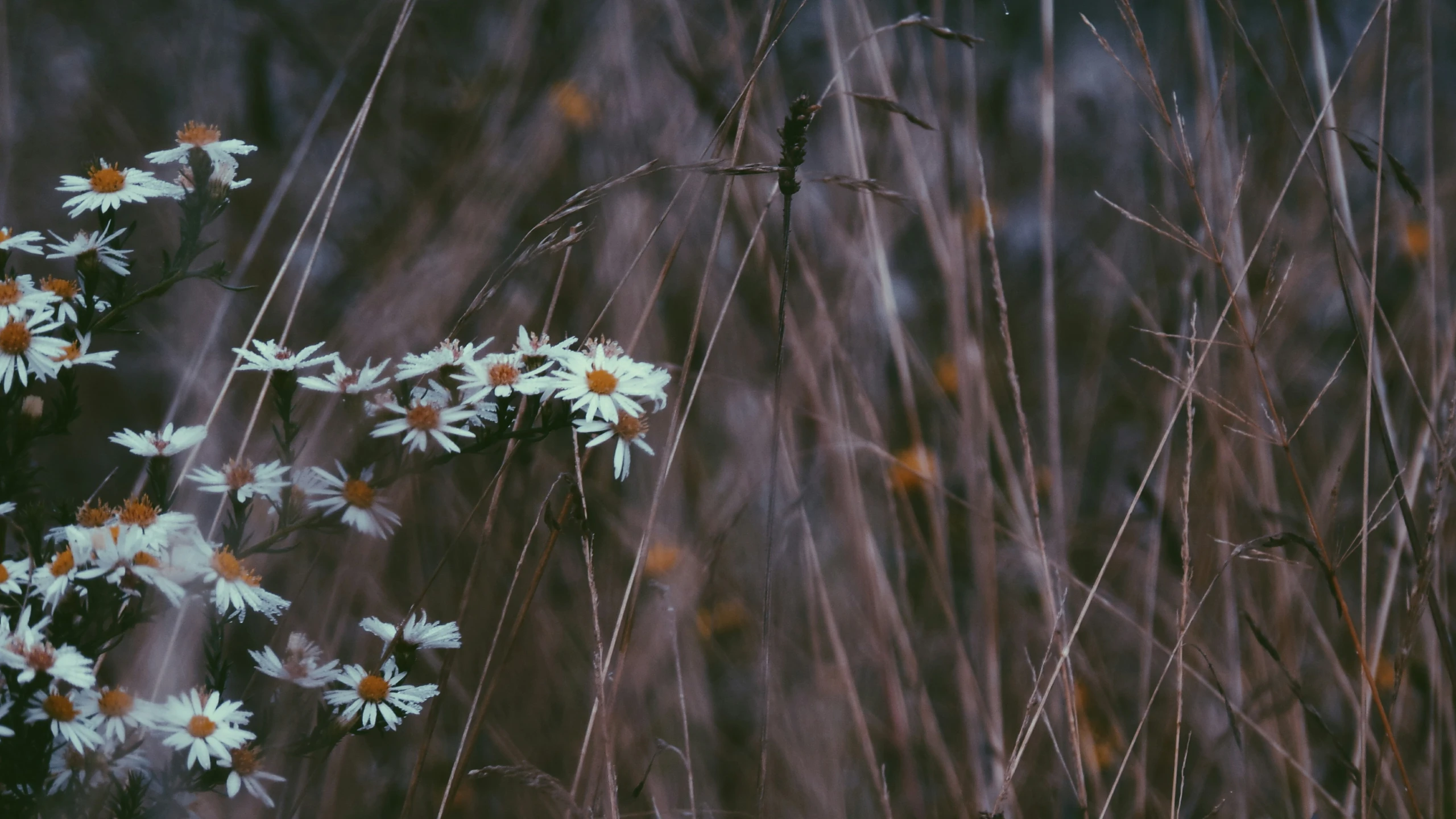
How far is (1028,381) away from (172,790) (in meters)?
1.39

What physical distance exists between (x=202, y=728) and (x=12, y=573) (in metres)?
0.12

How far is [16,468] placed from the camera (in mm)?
477

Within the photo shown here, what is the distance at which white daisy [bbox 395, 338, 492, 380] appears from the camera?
529 mm

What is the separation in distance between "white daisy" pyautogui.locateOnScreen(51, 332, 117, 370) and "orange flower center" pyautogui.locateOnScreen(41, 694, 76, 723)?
15cm

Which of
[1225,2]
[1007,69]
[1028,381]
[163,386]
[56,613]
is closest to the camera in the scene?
[56,613]

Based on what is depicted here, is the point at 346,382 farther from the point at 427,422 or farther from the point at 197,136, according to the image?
the point at 197,136

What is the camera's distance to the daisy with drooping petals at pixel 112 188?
54 centimetres

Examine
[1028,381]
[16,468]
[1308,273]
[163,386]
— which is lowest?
[16,468]

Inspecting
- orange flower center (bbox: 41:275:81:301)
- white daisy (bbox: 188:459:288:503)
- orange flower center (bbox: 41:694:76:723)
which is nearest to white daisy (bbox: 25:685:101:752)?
orange flower center (bbox: 41:694:76:723)

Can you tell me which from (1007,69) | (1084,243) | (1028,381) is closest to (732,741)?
(1028,381)

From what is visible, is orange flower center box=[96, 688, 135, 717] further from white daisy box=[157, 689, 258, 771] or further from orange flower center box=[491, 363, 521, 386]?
orange flower center box=[491, 363, 521, 386]

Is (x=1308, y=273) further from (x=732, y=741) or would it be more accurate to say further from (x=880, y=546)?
(x=732, y=741)

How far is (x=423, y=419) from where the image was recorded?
51 cm

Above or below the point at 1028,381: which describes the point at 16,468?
below
